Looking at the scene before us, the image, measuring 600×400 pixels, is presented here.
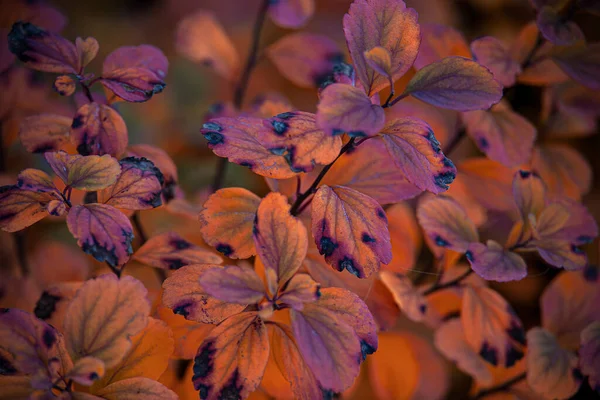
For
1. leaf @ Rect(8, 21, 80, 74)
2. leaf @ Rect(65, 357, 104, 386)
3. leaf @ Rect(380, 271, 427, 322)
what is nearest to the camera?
leaf @ Rect(65, 357, 104, 386)

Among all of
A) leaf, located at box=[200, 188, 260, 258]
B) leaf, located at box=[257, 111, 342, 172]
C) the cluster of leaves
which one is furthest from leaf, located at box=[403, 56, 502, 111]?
→ leaf, located at box=[200, 188, 260, 258]

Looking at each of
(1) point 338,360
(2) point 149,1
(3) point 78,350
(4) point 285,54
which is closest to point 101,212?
(3) point 78,350

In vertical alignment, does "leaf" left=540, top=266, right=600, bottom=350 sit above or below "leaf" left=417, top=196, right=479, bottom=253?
below

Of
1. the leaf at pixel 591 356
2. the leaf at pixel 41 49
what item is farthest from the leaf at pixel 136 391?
the leaf at pixel 591 356

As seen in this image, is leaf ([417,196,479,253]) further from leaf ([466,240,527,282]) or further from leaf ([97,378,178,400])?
leaf ([97,378,178,400])

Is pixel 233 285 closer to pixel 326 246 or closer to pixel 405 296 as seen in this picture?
pixel 326 246

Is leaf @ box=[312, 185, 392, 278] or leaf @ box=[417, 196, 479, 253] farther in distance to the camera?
leaf @ box=[417, 196, 479, 253]

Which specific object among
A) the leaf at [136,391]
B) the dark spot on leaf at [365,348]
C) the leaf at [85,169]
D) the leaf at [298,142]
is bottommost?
the leaf at [136,391]

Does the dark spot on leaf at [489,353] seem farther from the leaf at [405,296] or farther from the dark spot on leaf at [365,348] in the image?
the dark spot on leaf at [365,348]
